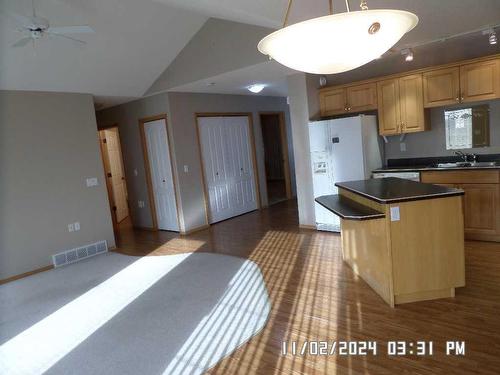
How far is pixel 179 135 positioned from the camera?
5.94 meters

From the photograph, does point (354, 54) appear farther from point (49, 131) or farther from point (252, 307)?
point (49, 131)

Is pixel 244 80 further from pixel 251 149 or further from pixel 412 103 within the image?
pixel 412 103

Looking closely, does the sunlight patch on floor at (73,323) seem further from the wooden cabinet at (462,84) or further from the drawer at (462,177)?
the wooden cabinet at (462,84)

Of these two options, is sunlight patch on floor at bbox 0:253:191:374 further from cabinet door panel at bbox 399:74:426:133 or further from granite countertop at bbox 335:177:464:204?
cabinet door panel at bbox 399:74:426:133

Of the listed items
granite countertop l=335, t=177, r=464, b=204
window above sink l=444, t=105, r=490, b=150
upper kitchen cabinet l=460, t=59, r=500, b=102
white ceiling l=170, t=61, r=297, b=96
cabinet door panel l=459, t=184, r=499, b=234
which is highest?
white ceiling l=170, t=61, r=297, b=96

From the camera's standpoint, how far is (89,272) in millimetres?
4562

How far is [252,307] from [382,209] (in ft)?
4.68

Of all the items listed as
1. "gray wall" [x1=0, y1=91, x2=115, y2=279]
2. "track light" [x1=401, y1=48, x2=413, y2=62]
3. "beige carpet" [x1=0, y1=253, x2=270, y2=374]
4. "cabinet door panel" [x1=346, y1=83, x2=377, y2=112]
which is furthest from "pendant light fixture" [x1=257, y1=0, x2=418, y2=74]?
"gray wall" [x1=0, y1=91, x2=115, y2=279]

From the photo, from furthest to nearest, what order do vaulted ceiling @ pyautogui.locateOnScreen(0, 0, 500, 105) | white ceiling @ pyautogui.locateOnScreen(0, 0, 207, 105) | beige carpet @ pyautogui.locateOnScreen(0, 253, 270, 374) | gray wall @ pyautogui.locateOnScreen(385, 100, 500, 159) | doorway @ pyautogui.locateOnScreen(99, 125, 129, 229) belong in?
doorway @ pyautogui.locateOnScreen(99, 125, 129, 229) < gray wall @ pyautogui.locateOnScreen(385, 100, 500, 159) < white ceiling @ pyautogui.locateOnScreen(0, 0, 207, 105) < vaulted ceiling @ pyautogui.locateOnScreen(0, 0, 500, 105) < beige carpet @ pyautogui.locateOnScreen(0, 253, 270, 374)

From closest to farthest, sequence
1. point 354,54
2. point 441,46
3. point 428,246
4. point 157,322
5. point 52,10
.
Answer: point 354,54 → point 428,246 → point 157,322 → point 52,10 → point 441,46

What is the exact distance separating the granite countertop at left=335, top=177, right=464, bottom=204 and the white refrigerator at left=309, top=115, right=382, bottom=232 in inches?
41.7

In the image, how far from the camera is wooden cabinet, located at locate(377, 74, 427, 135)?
453 cm

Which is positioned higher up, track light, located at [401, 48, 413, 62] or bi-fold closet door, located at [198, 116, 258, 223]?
track light, located at [401, 48, 413, 62]

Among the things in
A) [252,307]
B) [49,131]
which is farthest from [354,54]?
[49,131]
